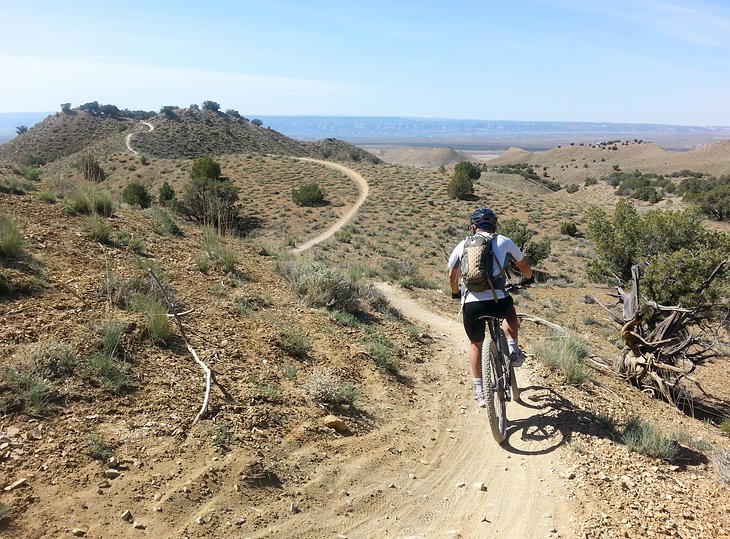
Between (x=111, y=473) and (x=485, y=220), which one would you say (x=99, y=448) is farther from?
(x=485, y=220)

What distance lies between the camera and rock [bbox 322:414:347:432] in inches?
193

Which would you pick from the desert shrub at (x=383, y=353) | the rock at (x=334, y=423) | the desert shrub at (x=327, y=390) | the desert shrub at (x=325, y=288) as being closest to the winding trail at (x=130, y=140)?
the desert shrub at (x=325, y=288)

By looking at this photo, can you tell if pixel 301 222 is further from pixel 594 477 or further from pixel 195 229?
pixel 594 477

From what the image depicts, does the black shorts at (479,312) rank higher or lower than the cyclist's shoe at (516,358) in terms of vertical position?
higher

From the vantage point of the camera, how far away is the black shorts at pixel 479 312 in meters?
4.77

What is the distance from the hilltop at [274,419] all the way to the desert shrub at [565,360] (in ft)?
0.44

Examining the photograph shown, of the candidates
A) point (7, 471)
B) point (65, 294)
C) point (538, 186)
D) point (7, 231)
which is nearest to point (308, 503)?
point (7, 471)

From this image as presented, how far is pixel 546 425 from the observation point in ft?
17.5

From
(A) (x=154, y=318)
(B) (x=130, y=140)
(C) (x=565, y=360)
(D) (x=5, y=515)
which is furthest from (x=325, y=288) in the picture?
(B) (x=130, y=140)

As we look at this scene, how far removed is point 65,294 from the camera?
557cm

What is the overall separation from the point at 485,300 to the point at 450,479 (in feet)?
5.66

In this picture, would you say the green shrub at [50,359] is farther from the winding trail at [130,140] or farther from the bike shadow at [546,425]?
the winding trail at [130,140]

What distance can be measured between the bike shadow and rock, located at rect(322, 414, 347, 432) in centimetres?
171

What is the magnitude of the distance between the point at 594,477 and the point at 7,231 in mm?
7170
